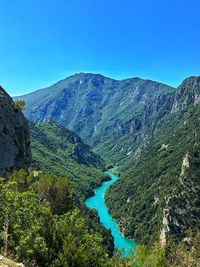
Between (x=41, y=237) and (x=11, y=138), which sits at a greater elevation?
(x=11, y=138)

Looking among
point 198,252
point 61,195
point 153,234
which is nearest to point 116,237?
point 153,234

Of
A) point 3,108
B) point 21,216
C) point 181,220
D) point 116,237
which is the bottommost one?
point 116,237

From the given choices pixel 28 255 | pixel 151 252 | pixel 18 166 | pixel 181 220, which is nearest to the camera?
pixel 28 255

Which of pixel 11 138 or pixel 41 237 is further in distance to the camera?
pixel 11 138

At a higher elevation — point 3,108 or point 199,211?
point 3,108

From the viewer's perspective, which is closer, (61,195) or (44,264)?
(44,264)

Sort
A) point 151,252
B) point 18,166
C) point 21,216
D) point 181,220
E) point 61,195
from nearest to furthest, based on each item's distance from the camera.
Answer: point 21,216
point 151,252
point 61,195
point 18,166
point 181,220

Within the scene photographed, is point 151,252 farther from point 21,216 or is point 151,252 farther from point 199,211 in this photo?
point 199,211

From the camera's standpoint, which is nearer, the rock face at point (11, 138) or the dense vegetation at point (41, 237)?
the dense vegetation at point (41, 237)
